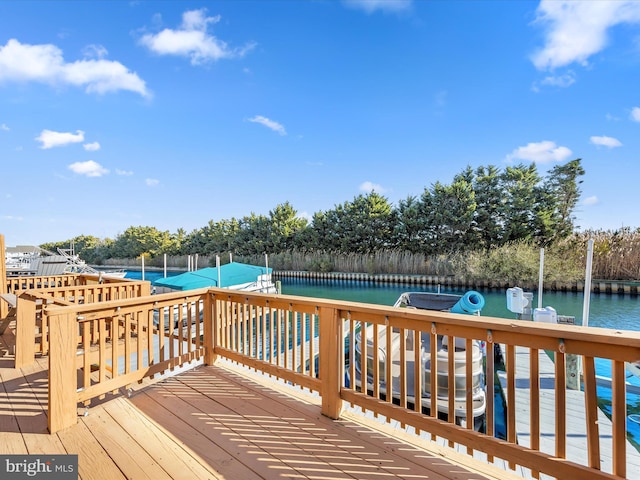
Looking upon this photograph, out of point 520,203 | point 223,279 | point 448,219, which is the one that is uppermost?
point 520,203

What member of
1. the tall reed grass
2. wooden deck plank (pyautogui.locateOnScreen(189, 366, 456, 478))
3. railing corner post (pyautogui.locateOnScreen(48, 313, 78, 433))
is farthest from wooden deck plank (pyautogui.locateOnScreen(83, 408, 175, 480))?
the tall reed grass

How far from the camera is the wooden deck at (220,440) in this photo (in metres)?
1.68

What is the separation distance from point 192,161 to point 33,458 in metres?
16.3

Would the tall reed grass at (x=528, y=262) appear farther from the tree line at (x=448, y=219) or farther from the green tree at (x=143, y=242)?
the green tree at (x=143, y=242)

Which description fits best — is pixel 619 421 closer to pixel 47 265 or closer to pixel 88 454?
pixel 88 454

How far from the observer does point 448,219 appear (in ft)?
62.6

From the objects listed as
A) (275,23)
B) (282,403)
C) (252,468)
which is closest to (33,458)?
(252,468)

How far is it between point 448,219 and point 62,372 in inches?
774

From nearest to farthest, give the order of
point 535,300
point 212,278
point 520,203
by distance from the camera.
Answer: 1. point 212,278
2. point 535,300
3. point 520,203

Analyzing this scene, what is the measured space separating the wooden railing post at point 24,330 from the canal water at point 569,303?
21.4 ft

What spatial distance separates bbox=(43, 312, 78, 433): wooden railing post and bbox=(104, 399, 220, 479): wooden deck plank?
28cm

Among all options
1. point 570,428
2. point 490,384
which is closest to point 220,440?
point 490,384

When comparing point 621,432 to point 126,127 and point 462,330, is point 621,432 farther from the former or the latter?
point 126,127

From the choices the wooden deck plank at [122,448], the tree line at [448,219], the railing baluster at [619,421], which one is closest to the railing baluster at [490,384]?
the railing baluster at [619,421]
